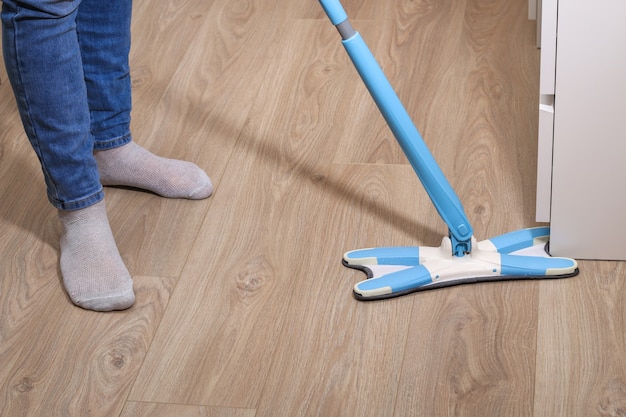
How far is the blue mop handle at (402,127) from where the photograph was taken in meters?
1.26

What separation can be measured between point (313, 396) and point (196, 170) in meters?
0.54

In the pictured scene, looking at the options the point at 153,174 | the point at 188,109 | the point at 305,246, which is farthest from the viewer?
the point at 188,109

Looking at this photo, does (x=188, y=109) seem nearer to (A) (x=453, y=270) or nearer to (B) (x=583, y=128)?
(A) (x=453, y=270)

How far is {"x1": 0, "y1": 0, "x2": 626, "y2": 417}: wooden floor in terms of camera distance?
4.15 feet

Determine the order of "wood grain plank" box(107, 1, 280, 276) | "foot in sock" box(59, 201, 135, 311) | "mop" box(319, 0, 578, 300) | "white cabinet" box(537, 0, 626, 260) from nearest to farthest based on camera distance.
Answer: "white cabinet" box(537, 0, 626, 260)
"mop" box(319, 0, 578, 300)
"foot in sock" box(59, 201, 135, 311)
"wood grain plank" box(107, 1, 280, 276)

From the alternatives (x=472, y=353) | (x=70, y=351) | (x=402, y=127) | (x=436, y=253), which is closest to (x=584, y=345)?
(x=472, y=353)

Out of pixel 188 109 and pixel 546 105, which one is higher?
pixel 546 105

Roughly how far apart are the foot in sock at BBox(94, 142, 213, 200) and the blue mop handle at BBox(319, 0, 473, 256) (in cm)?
43

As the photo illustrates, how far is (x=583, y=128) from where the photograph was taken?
1288mm

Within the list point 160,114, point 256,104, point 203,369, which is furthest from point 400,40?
point 203,369

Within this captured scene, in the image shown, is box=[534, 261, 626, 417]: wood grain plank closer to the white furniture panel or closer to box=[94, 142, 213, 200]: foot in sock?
the white furniture panel

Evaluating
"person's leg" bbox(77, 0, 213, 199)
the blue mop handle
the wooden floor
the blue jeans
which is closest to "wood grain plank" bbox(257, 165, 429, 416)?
the wooden floor

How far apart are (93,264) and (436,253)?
0.52 meters

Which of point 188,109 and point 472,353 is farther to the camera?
point 188,109
